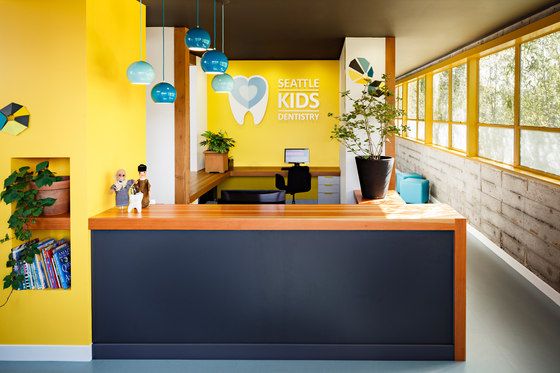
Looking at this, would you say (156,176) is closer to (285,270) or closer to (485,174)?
Answer: (285,270)

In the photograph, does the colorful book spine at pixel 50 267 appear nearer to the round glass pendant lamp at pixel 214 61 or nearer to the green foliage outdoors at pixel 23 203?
the green foliage outdoors at pixel 23 203

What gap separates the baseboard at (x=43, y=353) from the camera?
14.1 feet

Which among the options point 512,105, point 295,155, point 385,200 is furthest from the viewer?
point 295,155

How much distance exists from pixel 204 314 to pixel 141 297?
46 centimetres

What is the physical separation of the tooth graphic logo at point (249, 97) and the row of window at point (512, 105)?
3469 mm

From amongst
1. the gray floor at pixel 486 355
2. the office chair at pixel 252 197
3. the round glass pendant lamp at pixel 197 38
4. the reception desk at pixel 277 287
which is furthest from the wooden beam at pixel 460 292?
the round glass pendant lamp at pixel 197 38

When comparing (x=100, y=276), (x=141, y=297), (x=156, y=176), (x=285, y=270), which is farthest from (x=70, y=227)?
(x=156, y=176)

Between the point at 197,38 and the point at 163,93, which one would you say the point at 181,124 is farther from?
the point at 197,38

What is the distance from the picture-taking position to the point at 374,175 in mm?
6531

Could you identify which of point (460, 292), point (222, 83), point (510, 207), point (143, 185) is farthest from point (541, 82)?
point (143, 185)

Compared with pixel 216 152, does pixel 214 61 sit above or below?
above

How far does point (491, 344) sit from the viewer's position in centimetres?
461

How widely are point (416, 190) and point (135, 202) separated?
8.22 metres

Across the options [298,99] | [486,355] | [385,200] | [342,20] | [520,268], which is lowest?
[486,355]
